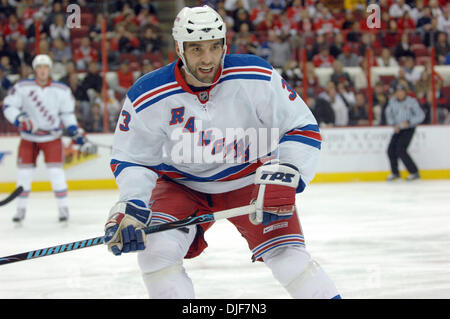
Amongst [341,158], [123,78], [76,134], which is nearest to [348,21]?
[341,158]

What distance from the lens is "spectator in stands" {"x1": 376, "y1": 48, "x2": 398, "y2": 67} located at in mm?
8711

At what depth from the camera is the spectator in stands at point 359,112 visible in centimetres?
857

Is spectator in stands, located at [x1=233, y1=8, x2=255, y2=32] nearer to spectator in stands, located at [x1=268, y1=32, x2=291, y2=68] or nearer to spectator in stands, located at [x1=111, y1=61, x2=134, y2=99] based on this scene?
spectator in stands, located at [x1=268, y1=32, x2=291, y2=68]

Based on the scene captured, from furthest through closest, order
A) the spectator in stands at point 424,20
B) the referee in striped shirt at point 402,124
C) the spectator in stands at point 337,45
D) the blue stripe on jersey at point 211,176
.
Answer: the spectator in stands at point 424,20, the spectator in stands at point 337,45, the referee in striped shirt at point 402,124, the blue stripe on jersey at point 211,176

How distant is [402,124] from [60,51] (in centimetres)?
431

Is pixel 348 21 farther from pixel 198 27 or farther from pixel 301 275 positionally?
pixel 301 275

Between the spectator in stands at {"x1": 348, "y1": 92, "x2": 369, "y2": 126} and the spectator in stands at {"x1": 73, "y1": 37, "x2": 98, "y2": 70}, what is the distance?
3248 mm

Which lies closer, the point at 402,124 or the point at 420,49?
the point at 402,124

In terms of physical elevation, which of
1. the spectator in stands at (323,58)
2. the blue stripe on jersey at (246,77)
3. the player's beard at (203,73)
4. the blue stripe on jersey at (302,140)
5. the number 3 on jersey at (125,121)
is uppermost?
the player's beard at (203,73)

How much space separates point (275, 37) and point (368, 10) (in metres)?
1.71

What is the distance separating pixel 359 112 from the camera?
28.2 ft

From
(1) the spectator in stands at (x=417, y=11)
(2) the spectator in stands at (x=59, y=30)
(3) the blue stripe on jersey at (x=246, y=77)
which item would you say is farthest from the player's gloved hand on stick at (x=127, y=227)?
(1) the spectator in stands at (x=417, y=11)

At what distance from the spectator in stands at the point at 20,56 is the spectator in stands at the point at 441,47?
5.07 m

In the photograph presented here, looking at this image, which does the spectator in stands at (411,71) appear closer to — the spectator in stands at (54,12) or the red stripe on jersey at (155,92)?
the spectator in stands at (54,12)
